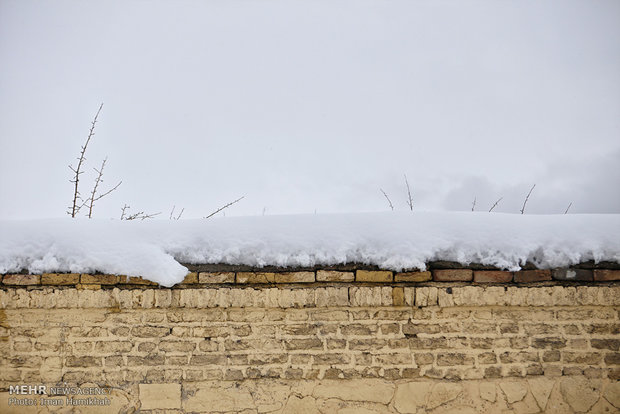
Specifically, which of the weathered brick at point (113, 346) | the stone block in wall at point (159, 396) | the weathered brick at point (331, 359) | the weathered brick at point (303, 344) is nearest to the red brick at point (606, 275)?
the weathered brick at point (331, 359)

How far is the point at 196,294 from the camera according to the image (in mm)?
2457

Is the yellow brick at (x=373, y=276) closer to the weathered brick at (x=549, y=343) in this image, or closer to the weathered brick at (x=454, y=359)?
the weathered brick at (x=454, y=359)

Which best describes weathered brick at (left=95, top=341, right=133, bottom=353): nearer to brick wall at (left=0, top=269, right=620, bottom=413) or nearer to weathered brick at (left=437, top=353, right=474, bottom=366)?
brick wall at (left=0, top=269, right=620, bottom=413)

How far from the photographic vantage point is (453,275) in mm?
2441

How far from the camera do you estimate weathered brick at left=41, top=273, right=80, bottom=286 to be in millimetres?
2506

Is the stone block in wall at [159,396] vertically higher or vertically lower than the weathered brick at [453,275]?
lower

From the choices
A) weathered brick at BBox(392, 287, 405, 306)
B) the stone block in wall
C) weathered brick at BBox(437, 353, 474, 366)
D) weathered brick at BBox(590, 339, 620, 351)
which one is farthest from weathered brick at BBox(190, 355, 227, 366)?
weathered brick at BBox(590, 339, 620, 351)

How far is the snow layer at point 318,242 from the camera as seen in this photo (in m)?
2.44

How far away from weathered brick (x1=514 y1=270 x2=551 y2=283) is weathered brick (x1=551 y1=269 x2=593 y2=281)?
4cm

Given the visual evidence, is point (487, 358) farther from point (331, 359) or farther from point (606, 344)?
point (331, 359)

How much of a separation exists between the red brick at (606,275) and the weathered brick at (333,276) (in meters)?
1.43

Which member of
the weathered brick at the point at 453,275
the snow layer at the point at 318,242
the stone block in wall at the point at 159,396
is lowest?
the stone block in wall at the point at 159,396

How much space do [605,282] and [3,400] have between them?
3641 millimetres

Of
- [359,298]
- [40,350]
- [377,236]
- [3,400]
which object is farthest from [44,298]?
[377,236]
